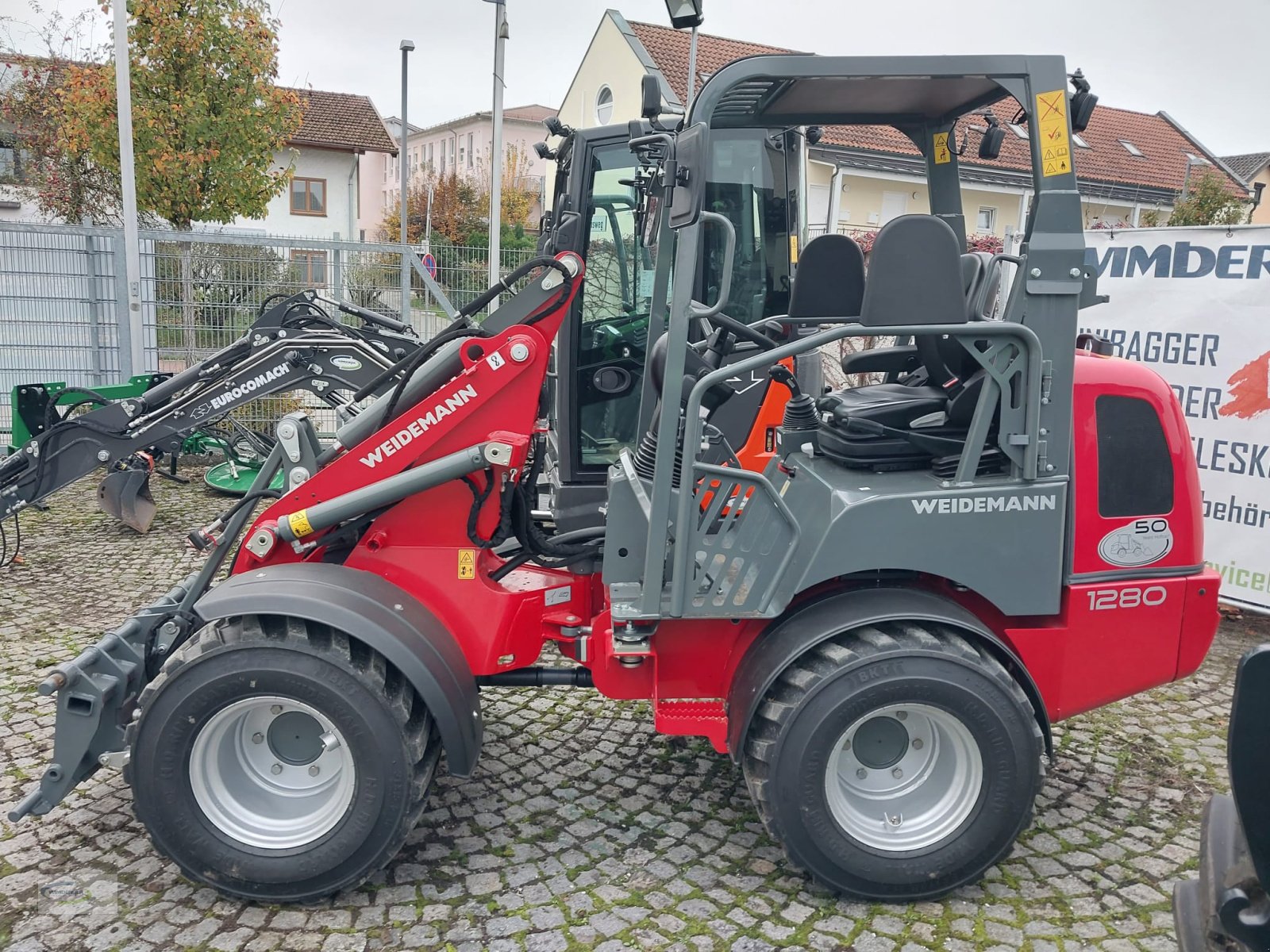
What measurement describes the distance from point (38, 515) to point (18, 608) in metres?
2.52

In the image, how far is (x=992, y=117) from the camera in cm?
374

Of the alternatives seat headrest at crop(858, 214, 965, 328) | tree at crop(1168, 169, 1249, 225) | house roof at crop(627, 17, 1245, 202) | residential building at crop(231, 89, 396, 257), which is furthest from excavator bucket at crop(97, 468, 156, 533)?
residential building at crop(231, 89, 396, 257)

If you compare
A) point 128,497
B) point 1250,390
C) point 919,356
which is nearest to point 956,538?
point 919,356

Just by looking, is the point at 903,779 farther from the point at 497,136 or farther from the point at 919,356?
the point at 497,136

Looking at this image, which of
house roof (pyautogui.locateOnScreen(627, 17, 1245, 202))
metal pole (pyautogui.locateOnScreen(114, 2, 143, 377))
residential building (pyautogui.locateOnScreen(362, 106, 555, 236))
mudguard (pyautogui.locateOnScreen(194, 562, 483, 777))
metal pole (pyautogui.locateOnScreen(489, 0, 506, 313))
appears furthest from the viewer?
residential building (pyautogui.locateOnScreen(362, 106, 555, 236))

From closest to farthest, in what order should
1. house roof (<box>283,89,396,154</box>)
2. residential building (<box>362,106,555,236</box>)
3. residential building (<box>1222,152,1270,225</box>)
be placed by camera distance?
house roof (<box>283,89,396,154</box>), residential building (<box>1222,152,1270,225</box>), residential building (<box>362,106,555,236</box>)

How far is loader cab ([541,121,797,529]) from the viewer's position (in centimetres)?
539

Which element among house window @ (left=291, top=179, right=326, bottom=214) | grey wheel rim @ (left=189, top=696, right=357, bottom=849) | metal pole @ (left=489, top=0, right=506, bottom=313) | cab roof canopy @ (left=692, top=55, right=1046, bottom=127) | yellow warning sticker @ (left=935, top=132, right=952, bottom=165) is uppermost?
house window @ (left=291, top=179, right=326, bottom=214)

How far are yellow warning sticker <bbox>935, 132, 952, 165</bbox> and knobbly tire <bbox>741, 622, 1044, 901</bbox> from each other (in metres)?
2.03

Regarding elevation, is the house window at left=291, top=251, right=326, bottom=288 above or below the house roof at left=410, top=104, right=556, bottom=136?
below

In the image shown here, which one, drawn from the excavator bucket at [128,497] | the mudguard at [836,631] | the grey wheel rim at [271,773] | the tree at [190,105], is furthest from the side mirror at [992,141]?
the tree at [190,105]

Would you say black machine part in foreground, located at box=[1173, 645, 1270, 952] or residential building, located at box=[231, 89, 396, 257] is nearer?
black machine part in foreground, located at box=[1173, 645, 1270, 952]

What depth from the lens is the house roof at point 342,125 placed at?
34438mm

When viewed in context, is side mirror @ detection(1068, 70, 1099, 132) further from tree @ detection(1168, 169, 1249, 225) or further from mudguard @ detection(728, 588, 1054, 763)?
tree @ detection(1168, 169, 1249, 225)
